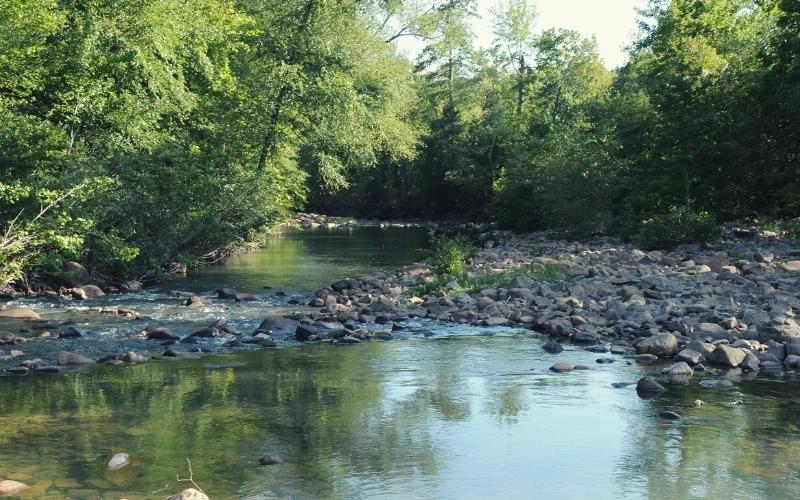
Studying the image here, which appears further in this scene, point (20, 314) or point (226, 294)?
point (226, 294)

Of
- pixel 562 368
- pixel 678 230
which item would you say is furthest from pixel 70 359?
pixel 678 230

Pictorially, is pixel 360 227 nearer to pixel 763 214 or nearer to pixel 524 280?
pixel 763 214

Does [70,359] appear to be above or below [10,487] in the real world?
above

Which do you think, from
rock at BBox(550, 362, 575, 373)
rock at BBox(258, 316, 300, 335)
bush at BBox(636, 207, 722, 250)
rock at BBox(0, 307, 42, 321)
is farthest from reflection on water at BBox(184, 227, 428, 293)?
rock at BBox(550, 362, 575, 373)

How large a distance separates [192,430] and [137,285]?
39.4ft

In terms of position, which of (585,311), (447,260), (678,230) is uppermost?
(678,230)

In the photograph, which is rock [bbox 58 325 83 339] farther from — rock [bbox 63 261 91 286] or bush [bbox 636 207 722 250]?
bush [bbox 636 207 722 250]

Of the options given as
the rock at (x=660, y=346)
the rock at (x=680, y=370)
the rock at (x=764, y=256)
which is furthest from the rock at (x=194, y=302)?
the rock at (x=764, y=256)

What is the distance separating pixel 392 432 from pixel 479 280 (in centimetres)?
1001

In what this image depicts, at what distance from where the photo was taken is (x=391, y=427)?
8.13 metres

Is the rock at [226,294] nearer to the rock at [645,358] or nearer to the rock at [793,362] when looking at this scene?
the rock at [645,358]

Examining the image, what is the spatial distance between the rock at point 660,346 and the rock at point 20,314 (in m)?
10.4

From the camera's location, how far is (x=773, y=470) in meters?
6.82

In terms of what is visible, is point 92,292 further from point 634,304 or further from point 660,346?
point 660,346
